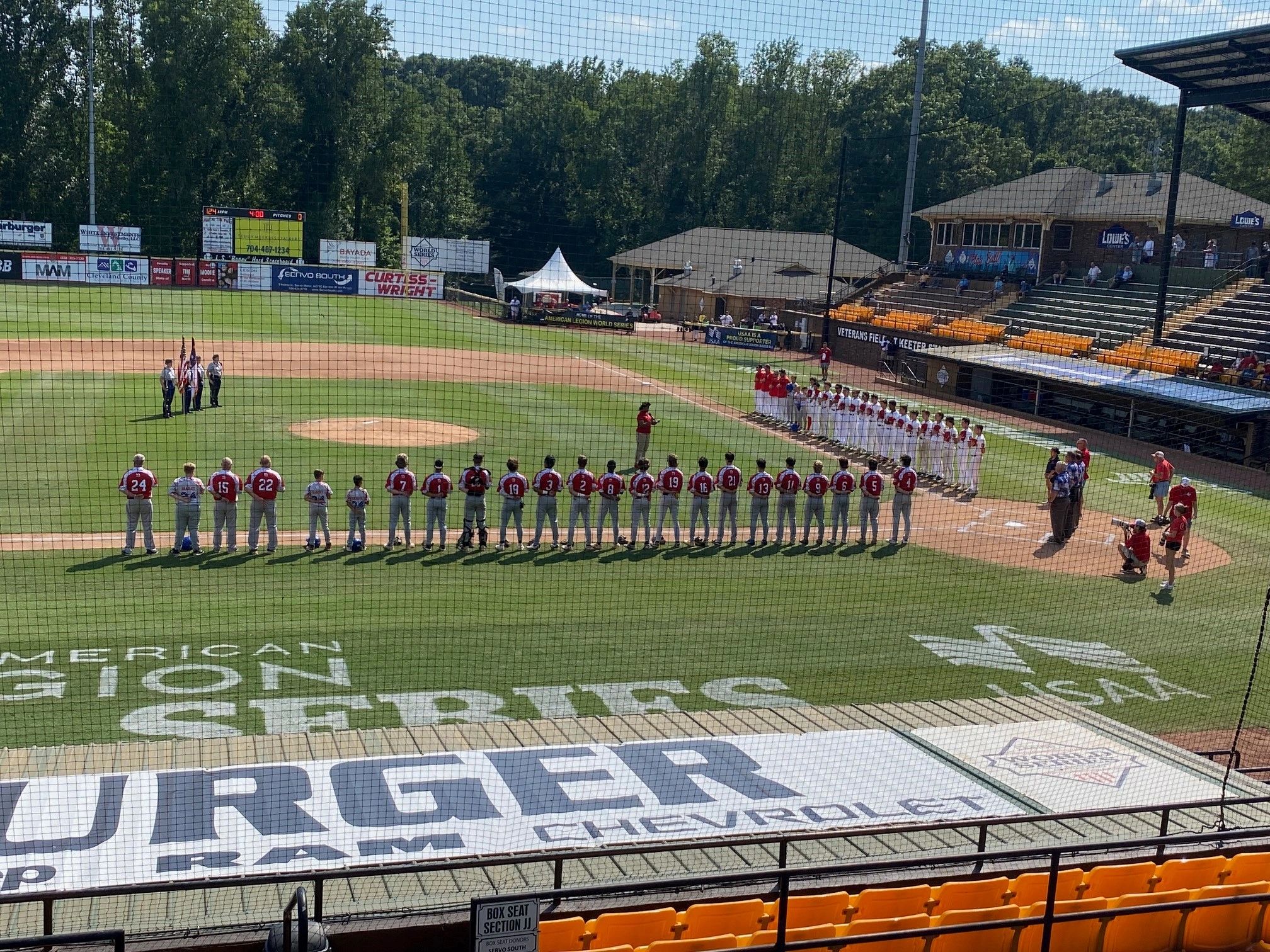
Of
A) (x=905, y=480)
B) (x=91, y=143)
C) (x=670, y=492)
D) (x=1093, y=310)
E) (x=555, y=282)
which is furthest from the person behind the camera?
(x=555, y=282)

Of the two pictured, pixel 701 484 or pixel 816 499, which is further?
pixel 816 499

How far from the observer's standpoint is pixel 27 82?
30.6m

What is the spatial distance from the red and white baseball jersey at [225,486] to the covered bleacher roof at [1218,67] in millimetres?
17452

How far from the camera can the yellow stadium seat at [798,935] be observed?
537 centimetres

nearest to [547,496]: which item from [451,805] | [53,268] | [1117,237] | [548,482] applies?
[548,482]

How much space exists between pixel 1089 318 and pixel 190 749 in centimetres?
2940

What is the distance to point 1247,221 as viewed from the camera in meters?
32.4

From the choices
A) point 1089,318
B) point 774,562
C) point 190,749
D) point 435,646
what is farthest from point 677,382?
point 190,749

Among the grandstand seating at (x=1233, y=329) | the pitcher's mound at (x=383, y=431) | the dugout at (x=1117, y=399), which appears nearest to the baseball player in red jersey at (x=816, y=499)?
the pitcher's mound at (x=383, y=431)

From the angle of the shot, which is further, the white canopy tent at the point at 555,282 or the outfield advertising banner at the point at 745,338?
the outfield advertising banner at the point at 745,338

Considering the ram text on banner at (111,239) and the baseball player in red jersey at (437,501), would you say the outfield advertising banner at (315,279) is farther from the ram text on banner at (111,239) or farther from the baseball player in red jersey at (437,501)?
the baseball player in red jersey at (437,501)

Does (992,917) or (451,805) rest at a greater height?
(992,917)

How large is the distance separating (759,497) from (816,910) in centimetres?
1141

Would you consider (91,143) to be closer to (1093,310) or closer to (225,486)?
(225,486)
